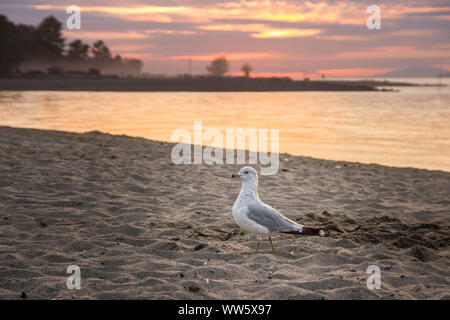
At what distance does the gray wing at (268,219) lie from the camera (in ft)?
19.2

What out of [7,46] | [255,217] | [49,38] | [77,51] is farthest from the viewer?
[77,51]

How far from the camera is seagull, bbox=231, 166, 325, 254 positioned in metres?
5.83

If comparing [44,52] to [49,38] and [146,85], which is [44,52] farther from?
[146,85]

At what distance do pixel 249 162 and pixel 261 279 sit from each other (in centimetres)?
793

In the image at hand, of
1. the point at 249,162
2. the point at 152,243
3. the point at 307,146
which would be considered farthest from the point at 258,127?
the point at 152,243

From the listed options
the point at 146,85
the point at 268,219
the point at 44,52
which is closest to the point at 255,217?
the point at 268,219

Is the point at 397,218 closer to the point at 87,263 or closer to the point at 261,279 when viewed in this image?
the point at 261,279

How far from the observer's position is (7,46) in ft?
240

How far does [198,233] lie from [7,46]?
7817cm

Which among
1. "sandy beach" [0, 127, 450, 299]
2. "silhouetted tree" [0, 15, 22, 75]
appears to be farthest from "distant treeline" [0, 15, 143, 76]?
"sandy beach" [0, 127, 450, 299]

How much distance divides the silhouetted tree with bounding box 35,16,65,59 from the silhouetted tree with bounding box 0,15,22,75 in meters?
26.9

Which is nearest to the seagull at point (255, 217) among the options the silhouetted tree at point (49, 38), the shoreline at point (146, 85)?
the shoreline at point (146, 85)

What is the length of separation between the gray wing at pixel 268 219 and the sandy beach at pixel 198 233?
38 cm

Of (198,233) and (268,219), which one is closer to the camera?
(268,219)
